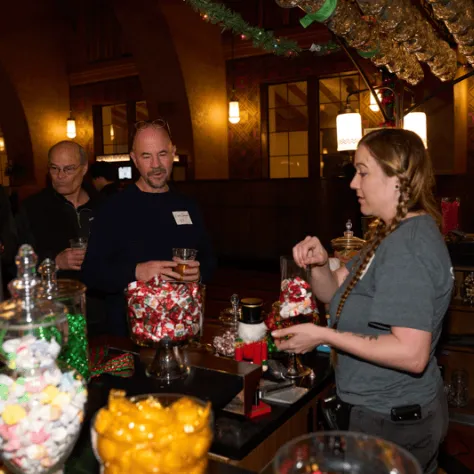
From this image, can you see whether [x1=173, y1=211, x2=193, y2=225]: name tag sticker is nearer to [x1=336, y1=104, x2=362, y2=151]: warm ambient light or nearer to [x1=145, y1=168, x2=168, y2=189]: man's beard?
[x1=145, y1=168, x2=168, y2=189]: man's beard

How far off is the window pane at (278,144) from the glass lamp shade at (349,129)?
4.53 metres

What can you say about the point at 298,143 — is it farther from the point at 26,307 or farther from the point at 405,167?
the point at 26,307

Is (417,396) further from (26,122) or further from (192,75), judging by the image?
(26,122)

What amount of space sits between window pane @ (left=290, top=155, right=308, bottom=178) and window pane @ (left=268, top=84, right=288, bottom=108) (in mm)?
1073

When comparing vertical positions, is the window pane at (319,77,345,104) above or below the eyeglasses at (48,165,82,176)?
above

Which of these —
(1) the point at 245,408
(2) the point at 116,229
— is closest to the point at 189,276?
(1) the point at 245,408

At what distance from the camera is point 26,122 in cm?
1155

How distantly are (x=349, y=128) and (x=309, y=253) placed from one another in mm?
4493

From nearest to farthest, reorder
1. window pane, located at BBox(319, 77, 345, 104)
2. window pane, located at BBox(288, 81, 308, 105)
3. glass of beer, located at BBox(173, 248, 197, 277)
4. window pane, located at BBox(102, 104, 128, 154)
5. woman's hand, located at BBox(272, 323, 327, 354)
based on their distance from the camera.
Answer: woman's hand, located at BBox(272, 323, 327, 354), glass of beer, located at BBox(173, 248, 197, 277), window pane, located at BBox(319, 77, 345, 104), window pane, located at BBox(288, 81, 308, 105), window pane, located at BBox(102, 104, 128, 154)

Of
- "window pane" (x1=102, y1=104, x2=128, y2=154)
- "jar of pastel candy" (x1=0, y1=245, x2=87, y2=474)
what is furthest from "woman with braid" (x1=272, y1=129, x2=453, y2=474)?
"window pane" (x1=102, y1=104, x2=128, y2=154)

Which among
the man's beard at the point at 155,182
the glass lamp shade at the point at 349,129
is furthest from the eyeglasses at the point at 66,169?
the glass lamp shade at the point at 349,129

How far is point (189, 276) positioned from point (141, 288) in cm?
46

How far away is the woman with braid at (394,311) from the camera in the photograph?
128cm

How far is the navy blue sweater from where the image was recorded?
2482mm
